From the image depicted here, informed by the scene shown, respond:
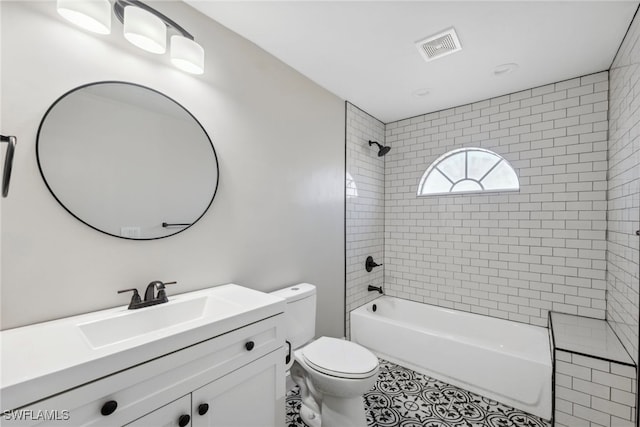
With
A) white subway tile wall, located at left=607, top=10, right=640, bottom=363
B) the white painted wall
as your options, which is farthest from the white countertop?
white subway tile wall, located at left=607, top=10, right=640, bottom=363

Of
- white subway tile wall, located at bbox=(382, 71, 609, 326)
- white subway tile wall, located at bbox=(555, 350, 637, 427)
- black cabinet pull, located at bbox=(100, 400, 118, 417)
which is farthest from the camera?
white subway tile wall, located at bbox=(382, 71, 609, 326)

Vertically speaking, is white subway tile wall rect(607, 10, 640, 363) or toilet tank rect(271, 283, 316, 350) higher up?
white subway tile wall rect(607, 10, 640, 363)

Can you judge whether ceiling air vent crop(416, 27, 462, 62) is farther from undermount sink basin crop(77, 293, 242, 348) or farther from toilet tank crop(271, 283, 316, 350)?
undermount sink basin crop(77, 293, 242, 348)

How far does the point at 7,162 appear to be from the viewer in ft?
3.18

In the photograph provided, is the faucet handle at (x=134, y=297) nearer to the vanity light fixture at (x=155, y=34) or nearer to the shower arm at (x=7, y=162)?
the shower arm at (x=7, y=162)

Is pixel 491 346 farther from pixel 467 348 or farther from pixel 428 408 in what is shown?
pixel 428 408

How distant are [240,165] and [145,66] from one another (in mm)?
712

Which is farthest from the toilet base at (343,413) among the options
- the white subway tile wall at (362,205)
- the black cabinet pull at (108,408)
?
the black cabinet pull at (108,408)

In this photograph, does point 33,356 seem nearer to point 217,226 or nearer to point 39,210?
point 39,210

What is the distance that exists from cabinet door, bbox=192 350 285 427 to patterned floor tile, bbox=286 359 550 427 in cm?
64

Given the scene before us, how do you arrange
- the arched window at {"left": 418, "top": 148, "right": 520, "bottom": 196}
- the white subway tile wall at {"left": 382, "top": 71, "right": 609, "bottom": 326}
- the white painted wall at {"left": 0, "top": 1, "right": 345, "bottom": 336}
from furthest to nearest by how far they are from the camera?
the arched window at {"left": 418, "top": 148, "right": 520, "bottom": 196}
the white subway tile wall at {"left": 382, "top": 71, "right": 609, "bottom": 326}
the white painted wall at {"left": 0, "top": 1, "right": 345, "bottom": 336}

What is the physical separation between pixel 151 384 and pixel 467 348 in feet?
7.28

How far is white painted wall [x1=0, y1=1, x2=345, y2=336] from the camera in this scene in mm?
1061

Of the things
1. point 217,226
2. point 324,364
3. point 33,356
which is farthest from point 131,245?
point 324,364
